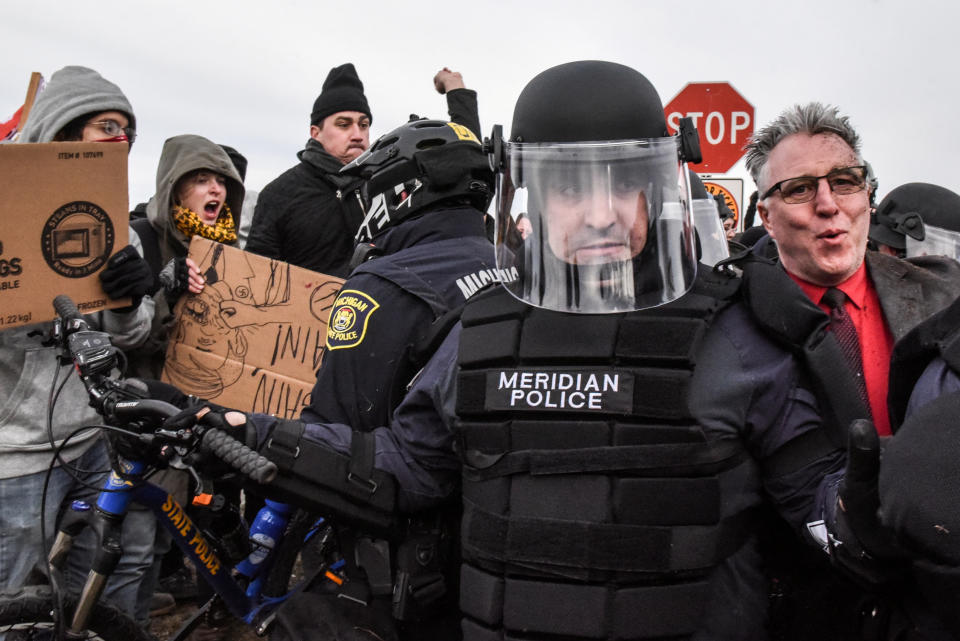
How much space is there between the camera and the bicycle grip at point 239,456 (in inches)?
78.2

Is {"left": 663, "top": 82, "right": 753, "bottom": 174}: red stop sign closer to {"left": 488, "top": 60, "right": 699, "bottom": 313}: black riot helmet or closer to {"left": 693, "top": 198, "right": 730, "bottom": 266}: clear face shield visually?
{"left": 693, "top": 198, "right": 730, "bottom": 266}: clear face shield

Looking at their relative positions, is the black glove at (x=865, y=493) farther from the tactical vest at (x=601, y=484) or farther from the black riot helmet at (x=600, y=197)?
the black riot helmet at (x=600, y=197)

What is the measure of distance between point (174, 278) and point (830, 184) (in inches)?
106

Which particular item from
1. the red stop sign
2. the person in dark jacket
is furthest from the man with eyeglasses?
the red stop sign

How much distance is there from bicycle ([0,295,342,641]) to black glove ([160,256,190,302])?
0.93m

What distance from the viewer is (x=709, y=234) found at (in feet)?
10.3

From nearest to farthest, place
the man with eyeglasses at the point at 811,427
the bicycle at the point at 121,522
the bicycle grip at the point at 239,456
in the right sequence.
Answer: the man with eyeglasses at the point at 811,427 → the bicycle grip at the point at 239,456 → the bicycle at the point at 121,522

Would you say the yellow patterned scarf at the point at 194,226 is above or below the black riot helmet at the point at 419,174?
below

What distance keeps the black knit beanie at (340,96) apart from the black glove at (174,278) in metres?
1.61

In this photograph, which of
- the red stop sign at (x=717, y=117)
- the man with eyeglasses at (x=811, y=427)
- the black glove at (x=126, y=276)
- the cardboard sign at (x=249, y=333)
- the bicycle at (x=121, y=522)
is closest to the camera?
the man with eyeglasses at (x=811, y=427)

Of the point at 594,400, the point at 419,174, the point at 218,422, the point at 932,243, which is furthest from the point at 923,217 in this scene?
the point at 218,422

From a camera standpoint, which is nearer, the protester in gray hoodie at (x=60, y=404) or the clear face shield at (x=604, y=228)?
the clear face shield at (x=604, y=228)

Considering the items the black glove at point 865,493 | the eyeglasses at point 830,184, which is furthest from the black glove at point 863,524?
the eyeglasses at point 830,184

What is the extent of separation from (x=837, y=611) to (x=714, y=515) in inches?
19.4
